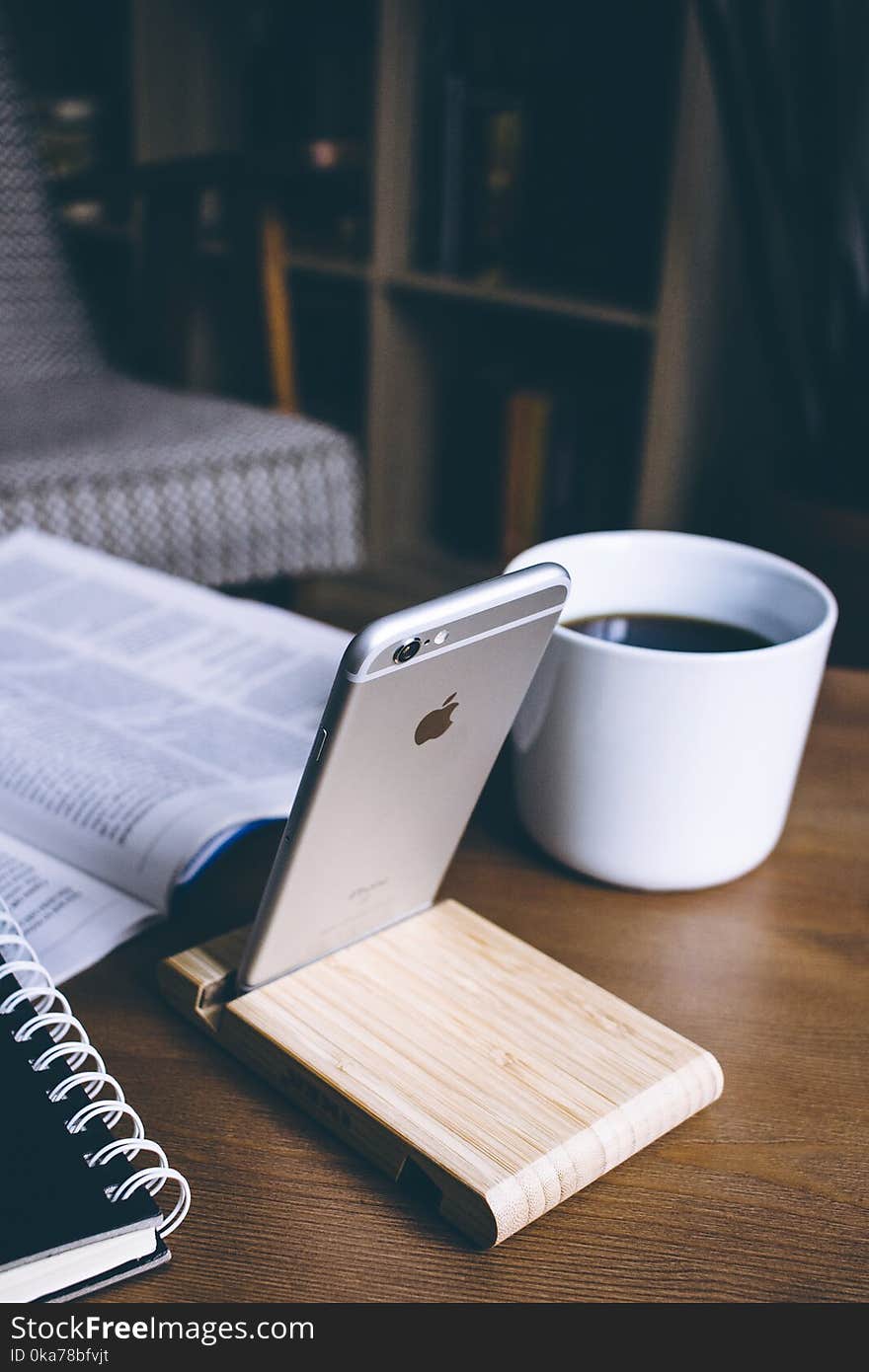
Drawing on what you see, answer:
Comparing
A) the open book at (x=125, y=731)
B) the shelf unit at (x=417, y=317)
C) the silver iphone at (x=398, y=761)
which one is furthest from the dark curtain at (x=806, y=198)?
the silver iphone at (x=398, y=761)

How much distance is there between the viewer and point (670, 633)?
55cm

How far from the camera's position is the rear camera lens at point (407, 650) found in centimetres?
34

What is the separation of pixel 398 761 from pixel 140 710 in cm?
26

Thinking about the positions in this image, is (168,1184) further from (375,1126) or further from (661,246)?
(661,246)

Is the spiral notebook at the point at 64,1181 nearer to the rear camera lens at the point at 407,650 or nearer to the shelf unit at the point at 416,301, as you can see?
the rear camera lens at the point at 407,650

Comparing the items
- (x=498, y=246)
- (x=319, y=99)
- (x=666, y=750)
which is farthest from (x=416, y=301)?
(x=666, y=750)

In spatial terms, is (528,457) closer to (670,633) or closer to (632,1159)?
(670,633)

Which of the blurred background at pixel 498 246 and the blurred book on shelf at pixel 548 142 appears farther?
the blurred book on shelf at pixel 548 142

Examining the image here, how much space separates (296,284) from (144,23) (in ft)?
1.66

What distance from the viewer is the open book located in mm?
491

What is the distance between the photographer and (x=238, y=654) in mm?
672

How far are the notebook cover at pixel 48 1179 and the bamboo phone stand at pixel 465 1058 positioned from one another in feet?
0.22

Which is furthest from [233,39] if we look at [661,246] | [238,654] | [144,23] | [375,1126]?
[375,1126]

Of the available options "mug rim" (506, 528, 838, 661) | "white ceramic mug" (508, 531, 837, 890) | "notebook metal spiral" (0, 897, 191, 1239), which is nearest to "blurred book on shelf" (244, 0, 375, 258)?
"mug rim" (506, 528, 838, 661)
